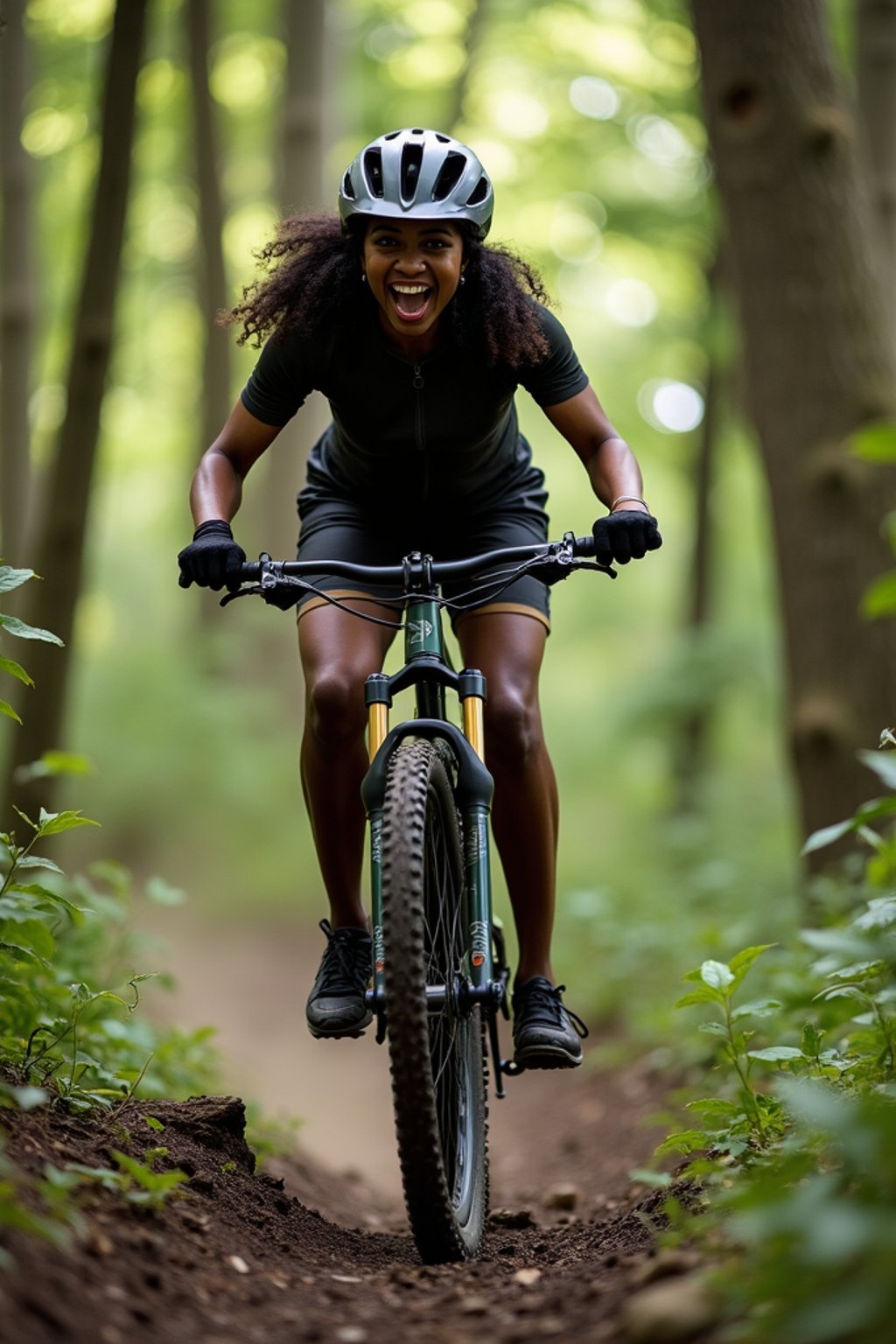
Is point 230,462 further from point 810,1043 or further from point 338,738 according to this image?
point 810,1043

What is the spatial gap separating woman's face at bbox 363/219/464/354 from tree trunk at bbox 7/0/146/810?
9.95 feet

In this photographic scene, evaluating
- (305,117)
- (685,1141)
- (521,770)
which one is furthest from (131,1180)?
(305,117)

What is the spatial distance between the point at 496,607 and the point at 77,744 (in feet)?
37.3

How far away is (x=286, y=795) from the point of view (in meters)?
14.1

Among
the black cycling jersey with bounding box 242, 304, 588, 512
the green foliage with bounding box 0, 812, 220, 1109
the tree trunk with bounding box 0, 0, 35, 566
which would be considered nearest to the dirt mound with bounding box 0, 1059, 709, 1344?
the green foliage with bounding box 0, 812, 220, 1109

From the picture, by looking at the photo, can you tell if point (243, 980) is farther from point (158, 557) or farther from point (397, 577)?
point (158, 557)

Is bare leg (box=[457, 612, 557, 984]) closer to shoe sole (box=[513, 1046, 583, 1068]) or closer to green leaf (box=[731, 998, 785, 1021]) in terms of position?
shoe sole (box=[513, 1046, 583, 1068])

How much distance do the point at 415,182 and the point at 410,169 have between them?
5cm

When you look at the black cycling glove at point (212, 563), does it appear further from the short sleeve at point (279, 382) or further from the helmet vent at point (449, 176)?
the helmet vent at point (449, 176)

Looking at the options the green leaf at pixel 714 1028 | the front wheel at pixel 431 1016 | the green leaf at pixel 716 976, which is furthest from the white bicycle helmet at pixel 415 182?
the green leaf at pixel 714 1028

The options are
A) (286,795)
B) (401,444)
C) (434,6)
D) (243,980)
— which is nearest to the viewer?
(401,444)

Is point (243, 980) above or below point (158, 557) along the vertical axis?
below

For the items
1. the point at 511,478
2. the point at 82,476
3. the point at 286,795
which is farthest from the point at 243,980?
the point at 511,478

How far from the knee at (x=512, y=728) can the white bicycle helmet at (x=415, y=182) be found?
1.25 meters
